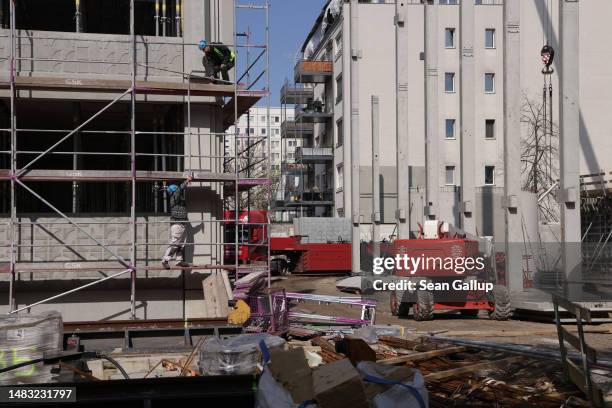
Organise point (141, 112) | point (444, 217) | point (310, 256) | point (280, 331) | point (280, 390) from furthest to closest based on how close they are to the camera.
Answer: point (444, 217)
point (310, 256)
point (141, 112)
point (280, 331)
point (280, 390)

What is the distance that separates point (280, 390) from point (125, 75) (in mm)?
12220

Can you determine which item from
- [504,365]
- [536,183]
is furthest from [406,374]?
[536,183]

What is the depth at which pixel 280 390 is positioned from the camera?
541 cm

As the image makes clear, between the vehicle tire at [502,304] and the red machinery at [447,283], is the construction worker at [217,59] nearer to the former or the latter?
the red machinery at [447,283]

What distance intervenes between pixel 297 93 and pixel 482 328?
47.6m

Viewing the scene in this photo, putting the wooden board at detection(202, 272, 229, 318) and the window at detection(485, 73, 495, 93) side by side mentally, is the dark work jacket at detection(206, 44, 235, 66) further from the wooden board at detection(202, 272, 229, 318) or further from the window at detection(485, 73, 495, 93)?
the window at detection(485, 73, 495, 93)

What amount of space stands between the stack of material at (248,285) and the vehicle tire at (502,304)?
6274 millimetres

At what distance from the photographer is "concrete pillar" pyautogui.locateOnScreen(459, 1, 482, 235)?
24.9 m

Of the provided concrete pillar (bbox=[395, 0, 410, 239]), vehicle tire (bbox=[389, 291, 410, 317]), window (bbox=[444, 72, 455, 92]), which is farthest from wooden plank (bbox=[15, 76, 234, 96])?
window (bbox=[444, 72, 455, 92])

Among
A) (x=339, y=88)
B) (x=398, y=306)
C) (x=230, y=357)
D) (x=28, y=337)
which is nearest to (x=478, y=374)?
(x=230, y=357)

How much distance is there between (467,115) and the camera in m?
25.5

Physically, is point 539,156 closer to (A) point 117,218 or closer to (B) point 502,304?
(B) point 502,304

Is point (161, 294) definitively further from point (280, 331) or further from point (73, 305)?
point (280, 331)

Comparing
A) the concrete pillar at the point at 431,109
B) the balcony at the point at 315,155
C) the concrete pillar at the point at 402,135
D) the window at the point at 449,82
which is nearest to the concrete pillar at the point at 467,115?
the concrete pillar at the point at 431,109
